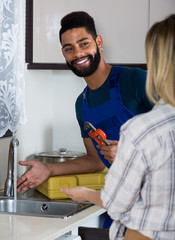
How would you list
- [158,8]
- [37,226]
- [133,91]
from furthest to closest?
[158,8] < [133,91] < [37,226]

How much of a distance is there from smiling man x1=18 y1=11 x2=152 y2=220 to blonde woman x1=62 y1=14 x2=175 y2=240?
87 centimetres

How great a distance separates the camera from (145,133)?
1104 millimetres

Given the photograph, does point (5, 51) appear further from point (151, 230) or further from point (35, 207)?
point (151, 230)

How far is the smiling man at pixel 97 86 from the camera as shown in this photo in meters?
2.06

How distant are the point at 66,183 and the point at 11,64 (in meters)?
0.61

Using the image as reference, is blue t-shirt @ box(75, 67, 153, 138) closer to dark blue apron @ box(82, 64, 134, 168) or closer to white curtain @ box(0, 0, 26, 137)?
dark blue apron @ box(82, 64, 134, 168)

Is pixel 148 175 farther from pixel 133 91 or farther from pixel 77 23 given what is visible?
pixel 77 23

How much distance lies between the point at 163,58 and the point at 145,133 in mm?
177

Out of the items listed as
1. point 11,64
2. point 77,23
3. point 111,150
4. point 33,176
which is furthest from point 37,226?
point 77,23

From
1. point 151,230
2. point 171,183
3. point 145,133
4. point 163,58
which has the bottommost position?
point 151,230

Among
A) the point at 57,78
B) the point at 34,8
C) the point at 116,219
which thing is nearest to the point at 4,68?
the point at 34,8

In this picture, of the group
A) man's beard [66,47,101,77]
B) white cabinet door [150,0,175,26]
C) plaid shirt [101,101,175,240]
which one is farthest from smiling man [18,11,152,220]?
plaid shirt [101,101,175,240]

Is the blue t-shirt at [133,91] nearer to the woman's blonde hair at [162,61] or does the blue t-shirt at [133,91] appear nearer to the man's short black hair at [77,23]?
the man's short black hair at [77,23]

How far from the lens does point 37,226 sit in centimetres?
170
